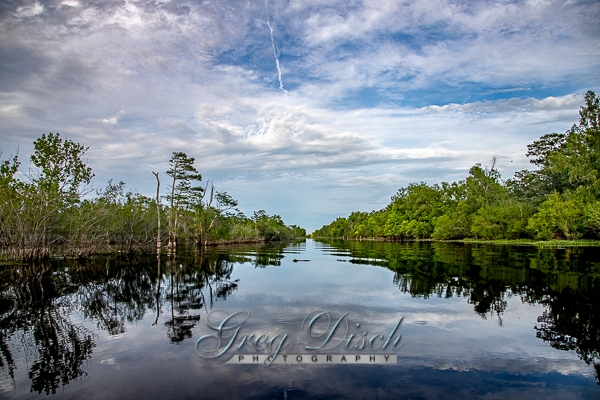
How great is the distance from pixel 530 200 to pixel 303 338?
211ft

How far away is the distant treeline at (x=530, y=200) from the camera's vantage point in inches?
1613

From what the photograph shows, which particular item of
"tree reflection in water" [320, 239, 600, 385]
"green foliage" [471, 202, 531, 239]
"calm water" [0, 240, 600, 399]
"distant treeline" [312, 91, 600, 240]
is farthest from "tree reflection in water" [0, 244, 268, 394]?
"green foliage" [471, 202, 531, 239]

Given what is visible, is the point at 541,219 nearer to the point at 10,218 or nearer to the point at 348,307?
the point at 348,307

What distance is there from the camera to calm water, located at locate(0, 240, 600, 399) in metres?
4.74

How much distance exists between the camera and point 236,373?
514cm

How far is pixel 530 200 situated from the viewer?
57406mm

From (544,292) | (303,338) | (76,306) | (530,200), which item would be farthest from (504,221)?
(76,306)

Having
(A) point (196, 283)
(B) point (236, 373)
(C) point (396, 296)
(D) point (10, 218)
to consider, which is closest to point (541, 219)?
(C) point (396, 296)

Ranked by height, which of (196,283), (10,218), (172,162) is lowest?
(196,283)

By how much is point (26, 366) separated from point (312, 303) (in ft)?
21.4

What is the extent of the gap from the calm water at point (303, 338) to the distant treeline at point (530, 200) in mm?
36167

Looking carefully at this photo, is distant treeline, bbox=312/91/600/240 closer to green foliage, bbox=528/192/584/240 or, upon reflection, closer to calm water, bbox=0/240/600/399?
green foliage, bbox=528/192/584/240

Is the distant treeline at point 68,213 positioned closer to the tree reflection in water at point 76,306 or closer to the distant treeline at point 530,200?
the tree reflection in water at point 76,306

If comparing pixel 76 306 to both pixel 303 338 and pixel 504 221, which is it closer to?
pixel 303 338
